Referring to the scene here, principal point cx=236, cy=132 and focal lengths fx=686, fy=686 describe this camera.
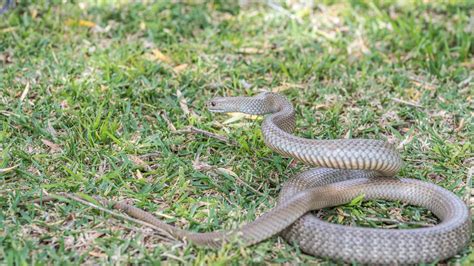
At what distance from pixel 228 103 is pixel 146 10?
3430 millimetres

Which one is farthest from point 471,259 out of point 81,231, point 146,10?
point 146,10

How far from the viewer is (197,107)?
25.0 feet

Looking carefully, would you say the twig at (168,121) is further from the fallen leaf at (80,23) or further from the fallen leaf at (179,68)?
the fallen leaf at (80,23)

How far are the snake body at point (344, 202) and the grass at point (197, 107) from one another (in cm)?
11

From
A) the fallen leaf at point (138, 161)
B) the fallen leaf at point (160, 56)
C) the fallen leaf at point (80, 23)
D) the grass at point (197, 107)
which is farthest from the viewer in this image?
the fallen leaf at point (80, 23)

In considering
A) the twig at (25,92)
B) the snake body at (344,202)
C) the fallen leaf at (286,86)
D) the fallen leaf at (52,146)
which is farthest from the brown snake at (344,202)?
the twig at (25,92)

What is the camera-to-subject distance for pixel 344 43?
9.16 meters

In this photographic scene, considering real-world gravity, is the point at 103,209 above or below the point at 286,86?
above

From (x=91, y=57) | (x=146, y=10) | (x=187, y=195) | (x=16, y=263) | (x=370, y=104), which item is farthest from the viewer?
(x=146, y=10)

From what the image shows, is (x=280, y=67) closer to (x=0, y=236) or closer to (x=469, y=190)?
(x=469, y=190)

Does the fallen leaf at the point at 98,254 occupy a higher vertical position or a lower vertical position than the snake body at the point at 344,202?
lower

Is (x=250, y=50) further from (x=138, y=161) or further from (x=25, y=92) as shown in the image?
(x=138, y=161)

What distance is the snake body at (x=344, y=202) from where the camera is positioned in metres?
4.95

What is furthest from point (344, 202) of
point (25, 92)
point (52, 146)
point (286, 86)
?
point (25, 92)
